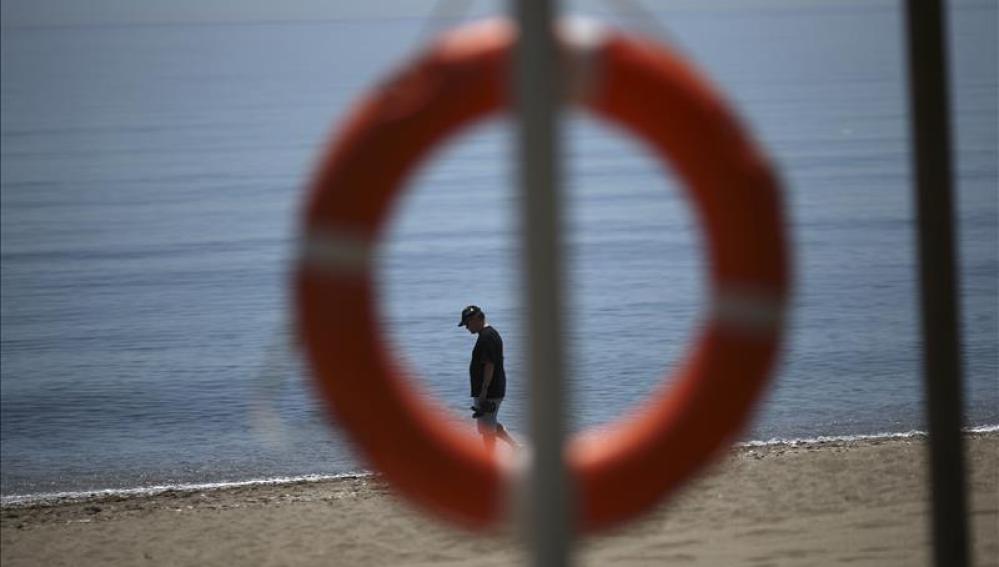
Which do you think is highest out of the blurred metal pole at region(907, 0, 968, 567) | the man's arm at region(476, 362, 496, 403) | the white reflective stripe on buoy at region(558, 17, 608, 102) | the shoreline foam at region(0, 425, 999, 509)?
the white reflective stripe on buoy at region(558, 17, 608, 102)

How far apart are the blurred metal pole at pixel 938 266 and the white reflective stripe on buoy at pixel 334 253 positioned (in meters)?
1.82

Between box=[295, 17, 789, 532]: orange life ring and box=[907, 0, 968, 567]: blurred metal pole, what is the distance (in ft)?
3.17

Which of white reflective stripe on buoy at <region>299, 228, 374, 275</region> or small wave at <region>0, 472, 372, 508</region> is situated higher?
white reflective stripe on buoy at <region>299, 228, 374, 275</region>

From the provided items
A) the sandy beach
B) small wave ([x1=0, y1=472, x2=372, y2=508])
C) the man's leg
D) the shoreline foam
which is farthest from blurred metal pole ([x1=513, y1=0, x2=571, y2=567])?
small wave ([x1=0, y1=472, x2=372, y2=508])

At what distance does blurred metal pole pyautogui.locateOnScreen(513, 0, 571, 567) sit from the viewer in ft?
11.2

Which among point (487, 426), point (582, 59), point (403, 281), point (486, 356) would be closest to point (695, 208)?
point (582, 59)

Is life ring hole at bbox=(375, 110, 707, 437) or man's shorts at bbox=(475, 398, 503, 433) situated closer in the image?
man's shorts at bbox=(475, 398, 503, 433)

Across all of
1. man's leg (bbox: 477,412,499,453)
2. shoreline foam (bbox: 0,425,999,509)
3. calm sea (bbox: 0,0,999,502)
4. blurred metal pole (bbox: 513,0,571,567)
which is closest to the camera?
blurred metal pole (bbox: 513,0,571,567)

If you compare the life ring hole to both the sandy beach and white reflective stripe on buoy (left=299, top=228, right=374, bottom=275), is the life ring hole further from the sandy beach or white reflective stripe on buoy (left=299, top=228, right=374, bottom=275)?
the sandy beach

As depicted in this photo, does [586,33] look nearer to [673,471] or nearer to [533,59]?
[533,59]

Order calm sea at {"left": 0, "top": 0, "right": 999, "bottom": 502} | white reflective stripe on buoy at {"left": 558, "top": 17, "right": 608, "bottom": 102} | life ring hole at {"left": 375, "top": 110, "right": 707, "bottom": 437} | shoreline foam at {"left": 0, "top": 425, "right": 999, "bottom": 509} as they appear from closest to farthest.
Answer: white reflective stripe on buoy at {"left": 558, "top": 17, "right": 608, "bottom": 102} → shoreline foam at {"left": 0, "top": 425, "right": 999, "bottom": 509} → calm sea at {"left": 0, "top": 0, "right": 999, "bottom": 502} → life ring hole at {"left": 375, "top": 110, "right": 707, "bottom": 437}

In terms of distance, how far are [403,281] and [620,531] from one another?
21618 millimetres

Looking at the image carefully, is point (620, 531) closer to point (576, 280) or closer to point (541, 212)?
point (541, 212)

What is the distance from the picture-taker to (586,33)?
395 centimetres
